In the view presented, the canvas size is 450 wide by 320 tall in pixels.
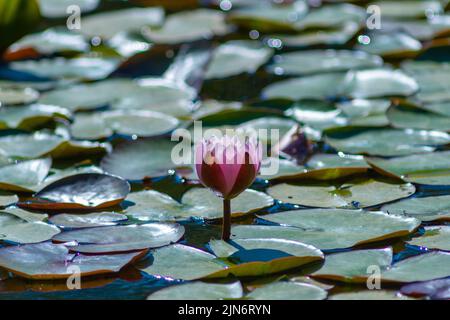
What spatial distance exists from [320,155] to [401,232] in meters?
0.49

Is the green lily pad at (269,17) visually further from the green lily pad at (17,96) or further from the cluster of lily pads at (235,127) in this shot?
the green lily pad at (17,96)

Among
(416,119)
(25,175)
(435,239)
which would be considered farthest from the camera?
(416,119)

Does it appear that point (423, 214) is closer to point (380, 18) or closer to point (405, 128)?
point (405, 128)

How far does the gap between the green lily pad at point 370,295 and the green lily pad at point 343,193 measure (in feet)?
1.30

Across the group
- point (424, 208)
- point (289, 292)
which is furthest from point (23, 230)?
point (424, 208)

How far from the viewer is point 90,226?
1800 millimetres

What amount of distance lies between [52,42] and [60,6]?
0.56 metres

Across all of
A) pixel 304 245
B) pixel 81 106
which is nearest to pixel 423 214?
pixel 304 245

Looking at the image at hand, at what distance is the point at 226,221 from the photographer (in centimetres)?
170

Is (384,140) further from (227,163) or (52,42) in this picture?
(52,42)

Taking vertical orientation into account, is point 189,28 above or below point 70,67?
above

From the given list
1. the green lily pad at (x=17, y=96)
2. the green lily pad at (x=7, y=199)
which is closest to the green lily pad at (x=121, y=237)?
the green lily pad at (x=7, y=199)

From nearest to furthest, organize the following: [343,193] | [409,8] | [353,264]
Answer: [353,264]
[343,193]
[409,8]

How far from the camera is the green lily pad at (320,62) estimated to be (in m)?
2.83
